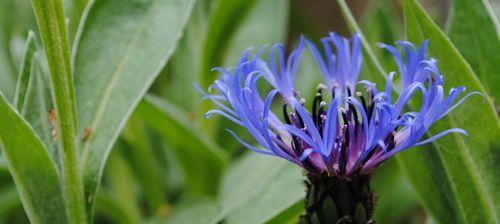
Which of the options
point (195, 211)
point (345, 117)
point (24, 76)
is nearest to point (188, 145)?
point (195, 211)

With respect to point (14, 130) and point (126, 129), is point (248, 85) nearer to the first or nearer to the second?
point (14, 130)

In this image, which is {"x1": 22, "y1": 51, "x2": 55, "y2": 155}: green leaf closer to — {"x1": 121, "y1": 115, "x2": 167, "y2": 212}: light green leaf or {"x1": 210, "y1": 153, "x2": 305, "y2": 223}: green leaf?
{"x1": 210, "y1": 153, "x2": 305, "y2": 223}: green leaf

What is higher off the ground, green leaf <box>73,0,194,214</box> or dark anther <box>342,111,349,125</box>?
green leaf <box>73,0,194,214</box>

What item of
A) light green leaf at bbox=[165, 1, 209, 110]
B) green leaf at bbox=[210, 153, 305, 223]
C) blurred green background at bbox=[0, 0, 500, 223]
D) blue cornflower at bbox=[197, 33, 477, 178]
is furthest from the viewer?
light green leaf at bbox=[165, 1, 209, 110]

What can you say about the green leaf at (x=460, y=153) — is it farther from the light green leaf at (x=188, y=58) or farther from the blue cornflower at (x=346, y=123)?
the light green leaf at (x=188, y=58)

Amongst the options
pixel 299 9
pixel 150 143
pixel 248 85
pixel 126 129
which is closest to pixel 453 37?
pixel 248 85

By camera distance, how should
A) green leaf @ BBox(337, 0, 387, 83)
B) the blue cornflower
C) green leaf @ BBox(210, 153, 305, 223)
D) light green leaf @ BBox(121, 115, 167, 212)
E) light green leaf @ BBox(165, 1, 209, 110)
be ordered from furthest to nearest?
light green leaf @ BBox(165, 1, 209, 110) < light green leaf @ BBox(121, 115, 167, 212) < green leaf @ BBox(210, 153, 305, 223) < green leaf @ BBox(337, 0, 387, 83) < the blue cornflower

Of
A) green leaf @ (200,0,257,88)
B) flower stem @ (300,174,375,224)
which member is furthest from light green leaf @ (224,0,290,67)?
flower stem @ (300,174,375,224)
